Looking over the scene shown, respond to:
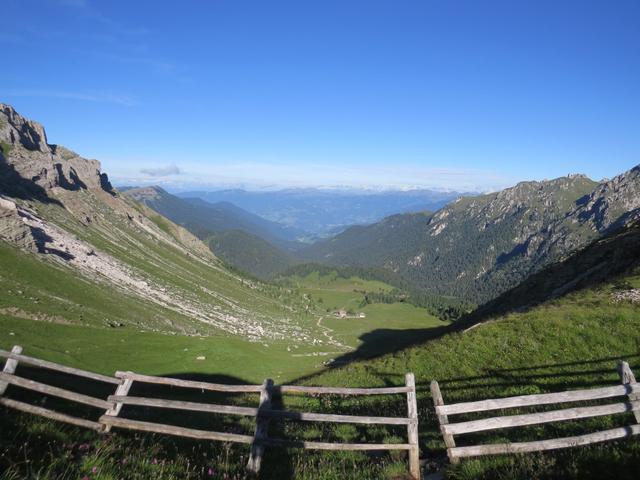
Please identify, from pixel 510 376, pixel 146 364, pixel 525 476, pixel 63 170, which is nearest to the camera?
pixel 525 476

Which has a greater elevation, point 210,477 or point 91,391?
point 210,477

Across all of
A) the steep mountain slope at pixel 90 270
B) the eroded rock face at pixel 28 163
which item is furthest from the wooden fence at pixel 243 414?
the eroded rock face at pixel 28 163

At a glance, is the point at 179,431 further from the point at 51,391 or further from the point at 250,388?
the point at 51,391

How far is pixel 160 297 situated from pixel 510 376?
367ft

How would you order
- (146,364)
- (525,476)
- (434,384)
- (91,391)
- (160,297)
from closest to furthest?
(525,476), (434,384), (91,391), (146,364), (160,297)

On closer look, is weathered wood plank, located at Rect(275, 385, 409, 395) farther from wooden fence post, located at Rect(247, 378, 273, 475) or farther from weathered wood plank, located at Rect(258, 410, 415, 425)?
wooden fence post, located at Rect(247, 378, 273, 475)

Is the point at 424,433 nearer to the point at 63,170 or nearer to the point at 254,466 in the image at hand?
the point at 254,466

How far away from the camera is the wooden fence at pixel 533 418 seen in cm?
1045

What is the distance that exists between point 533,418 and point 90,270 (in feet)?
373

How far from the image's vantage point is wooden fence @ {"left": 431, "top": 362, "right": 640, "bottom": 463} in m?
10.5

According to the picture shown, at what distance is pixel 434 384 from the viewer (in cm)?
1168

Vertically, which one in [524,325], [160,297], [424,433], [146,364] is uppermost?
[524,325]

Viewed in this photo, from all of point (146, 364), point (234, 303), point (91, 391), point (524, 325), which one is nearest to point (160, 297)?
point (234, 303)

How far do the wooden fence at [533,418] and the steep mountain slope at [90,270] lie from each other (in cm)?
6032
